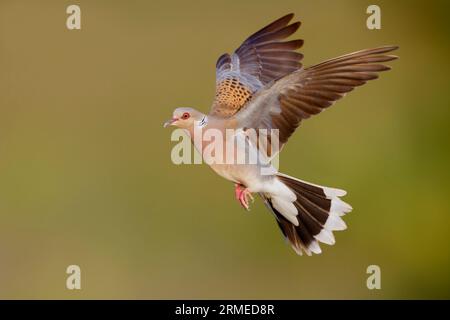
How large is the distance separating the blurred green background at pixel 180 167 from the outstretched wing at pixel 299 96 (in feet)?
9.26

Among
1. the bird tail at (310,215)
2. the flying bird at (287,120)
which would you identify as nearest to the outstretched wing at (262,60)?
the flying bird at (287,120)

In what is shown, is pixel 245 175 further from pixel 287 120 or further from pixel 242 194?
pixel 287 120

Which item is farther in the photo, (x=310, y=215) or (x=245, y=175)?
(x=310, y=215)

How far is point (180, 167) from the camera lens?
283 inches

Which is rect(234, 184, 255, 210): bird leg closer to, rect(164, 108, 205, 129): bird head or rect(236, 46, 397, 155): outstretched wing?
rect(236, 46, 397, 155): outstretched wing

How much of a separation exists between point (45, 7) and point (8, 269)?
2943 millimetres

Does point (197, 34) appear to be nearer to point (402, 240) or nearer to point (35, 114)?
point (35, 114)

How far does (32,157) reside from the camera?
24.7ft

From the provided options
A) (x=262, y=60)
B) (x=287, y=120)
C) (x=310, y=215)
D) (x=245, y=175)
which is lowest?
(x=310, y=215)

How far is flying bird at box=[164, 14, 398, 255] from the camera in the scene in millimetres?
3377

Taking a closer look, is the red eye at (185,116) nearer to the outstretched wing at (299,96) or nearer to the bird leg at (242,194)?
the outstretched wing at (299,96)

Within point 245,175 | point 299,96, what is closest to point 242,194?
point 245,175

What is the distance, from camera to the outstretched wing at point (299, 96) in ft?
11.1

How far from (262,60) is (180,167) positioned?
9.57 ft
